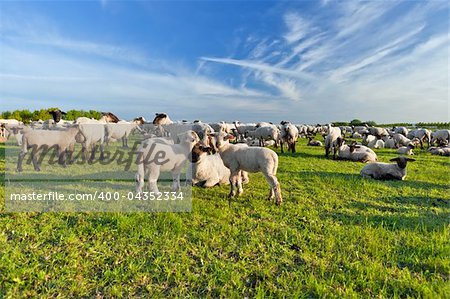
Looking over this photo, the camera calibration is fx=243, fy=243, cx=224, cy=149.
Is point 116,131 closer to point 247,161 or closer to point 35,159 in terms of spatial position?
point 35,159

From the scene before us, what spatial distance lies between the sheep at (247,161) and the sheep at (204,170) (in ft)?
2.17

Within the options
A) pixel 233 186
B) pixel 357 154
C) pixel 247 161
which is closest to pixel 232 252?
pixel 233 186

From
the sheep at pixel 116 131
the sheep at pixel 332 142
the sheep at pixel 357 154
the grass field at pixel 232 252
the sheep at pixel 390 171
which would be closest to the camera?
the grass field at pixel 232 252

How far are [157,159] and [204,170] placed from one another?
191cm

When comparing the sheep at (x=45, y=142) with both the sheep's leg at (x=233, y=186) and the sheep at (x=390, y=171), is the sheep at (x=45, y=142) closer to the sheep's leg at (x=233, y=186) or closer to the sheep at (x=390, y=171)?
the sheep's leg at (x=233, y=186)

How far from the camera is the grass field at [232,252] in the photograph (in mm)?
3576

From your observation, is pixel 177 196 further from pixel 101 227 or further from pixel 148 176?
A: pixel 101 227

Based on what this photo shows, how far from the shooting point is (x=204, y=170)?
8656 millimetres

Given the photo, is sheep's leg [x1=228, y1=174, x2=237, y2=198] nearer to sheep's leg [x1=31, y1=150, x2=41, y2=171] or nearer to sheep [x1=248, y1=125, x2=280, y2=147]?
sheep's leg [x1=31, y1=150, x2=41, y2=171]

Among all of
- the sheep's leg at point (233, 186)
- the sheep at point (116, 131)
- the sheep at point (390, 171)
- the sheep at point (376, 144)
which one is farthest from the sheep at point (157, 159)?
the sheep at point (376, 144)

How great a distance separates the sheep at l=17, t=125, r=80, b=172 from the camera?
33.4ft

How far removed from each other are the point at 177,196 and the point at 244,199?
2.08 meters

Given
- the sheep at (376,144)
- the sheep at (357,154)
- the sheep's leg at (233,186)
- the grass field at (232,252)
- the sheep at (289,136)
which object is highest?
the sheep at (289,136)

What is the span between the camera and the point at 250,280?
3.84 metres
